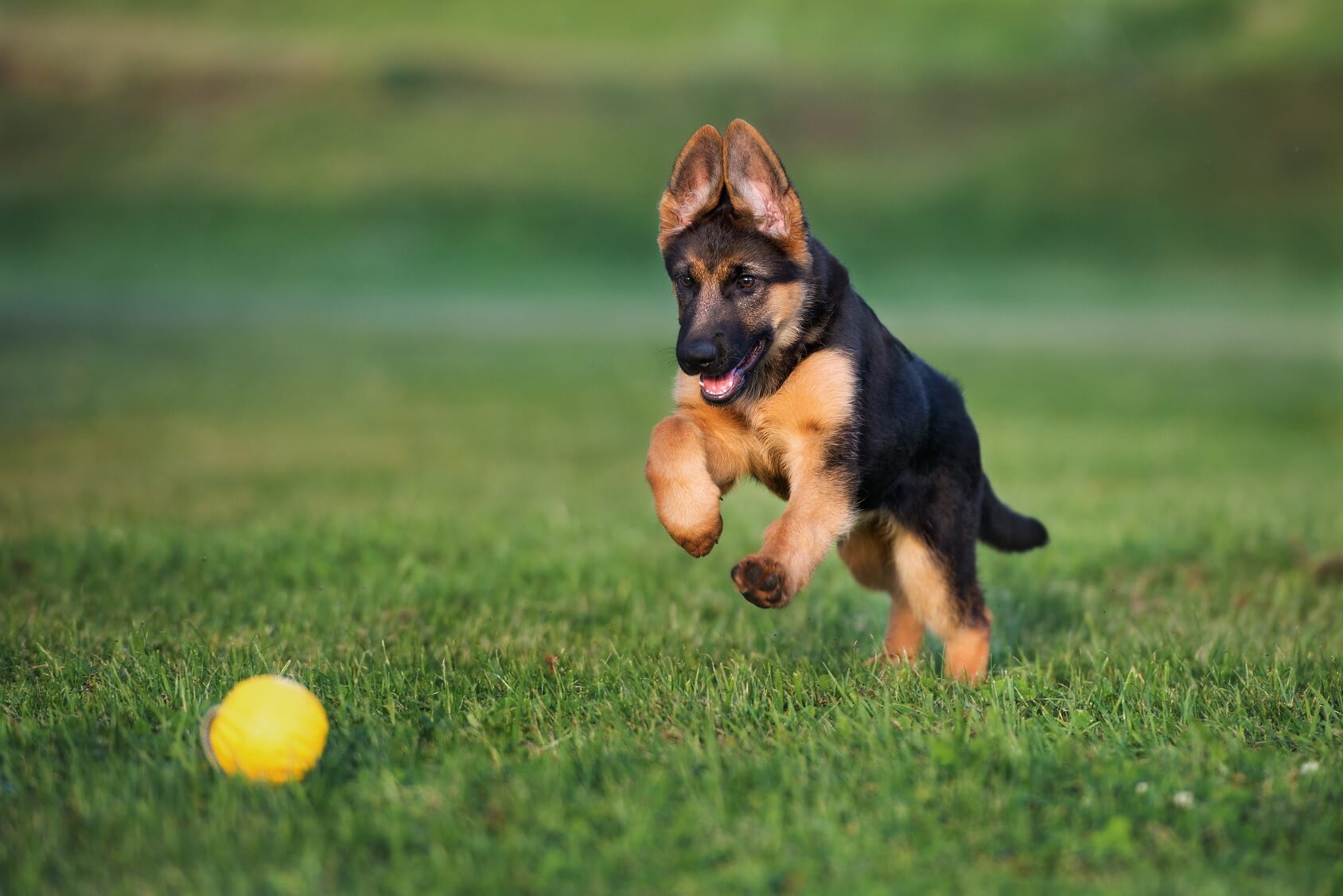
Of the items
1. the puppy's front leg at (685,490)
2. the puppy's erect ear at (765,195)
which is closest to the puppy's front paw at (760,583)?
the puppy's front leg at (685,490)

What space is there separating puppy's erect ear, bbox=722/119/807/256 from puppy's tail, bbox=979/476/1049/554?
58.9 inches

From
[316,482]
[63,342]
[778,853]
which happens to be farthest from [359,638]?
[63,342]

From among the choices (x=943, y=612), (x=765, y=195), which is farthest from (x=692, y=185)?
(x=943, y=612)

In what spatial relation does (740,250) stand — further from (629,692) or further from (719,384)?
(629,692)

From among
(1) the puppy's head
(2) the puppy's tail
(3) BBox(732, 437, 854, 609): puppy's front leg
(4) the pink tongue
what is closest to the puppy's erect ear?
(1) the puppy's head

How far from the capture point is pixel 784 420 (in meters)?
4.97

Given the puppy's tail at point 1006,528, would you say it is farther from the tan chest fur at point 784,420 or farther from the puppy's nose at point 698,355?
the puppy's nose at point 698,355

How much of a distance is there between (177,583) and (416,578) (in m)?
1.17

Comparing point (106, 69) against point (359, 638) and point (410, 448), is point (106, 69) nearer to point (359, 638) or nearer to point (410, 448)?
point (410, 448)

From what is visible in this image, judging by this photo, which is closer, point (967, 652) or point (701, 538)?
point (701, 538)

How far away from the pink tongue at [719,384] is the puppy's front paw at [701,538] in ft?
1.44

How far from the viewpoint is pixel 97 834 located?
3.52m

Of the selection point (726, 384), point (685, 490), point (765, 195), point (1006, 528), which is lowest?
point (1006, 528)

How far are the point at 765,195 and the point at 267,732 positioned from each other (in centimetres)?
261
